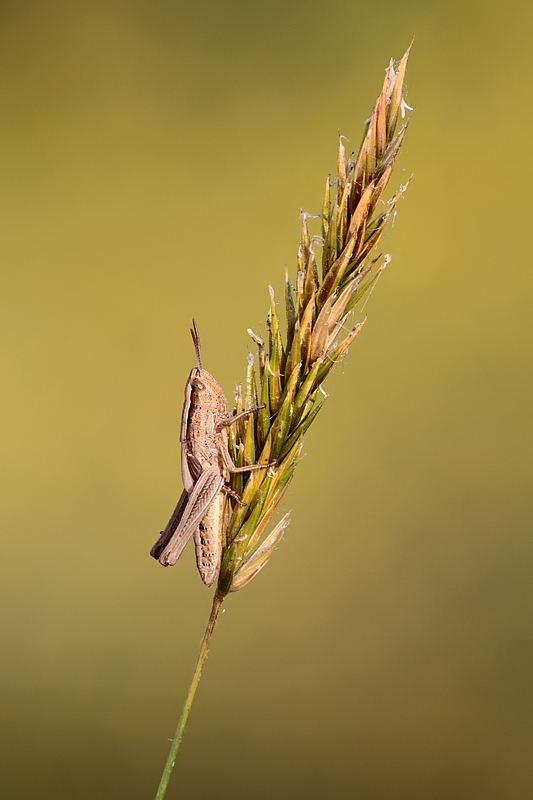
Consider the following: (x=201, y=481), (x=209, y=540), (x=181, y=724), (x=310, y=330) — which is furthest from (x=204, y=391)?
(x=181, y=724)

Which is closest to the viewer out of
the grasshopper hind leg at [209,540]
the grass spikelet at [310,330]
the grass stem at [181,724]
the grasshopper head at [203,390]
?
the grass stem at [181,724]

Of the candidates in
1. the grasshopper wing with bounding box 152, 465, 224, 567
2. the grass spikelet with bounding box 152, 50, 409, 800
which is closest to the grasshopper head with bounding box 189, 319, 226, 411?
the grasshopper wing with bounding box 152, 465, 224, 567

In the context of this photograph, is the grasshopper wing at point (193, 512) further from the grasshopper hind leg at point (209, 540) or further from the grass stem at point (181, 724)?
the grass stem at point (181, 724)

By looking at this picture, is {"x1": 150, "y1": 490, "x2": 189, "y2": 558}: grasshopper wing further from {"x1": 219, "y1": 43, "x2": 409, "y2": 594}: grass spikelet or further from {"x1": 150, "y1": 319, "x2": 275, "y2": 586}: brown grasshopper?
{"x1": 219, "y1": 43, "x2": 409, "y2": 594}: grass spikelet

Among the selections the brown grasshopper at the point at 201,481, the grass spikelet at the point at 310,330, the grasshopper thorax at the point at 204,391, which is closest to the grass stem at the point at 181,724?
the grass spikelet at the point at 310,330

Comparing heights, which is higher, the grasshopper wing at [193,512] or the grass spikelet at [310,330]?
the grass spikelet at [310,330]

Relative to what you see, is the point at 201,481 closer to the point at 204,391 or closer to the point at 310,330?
the point at 204,391

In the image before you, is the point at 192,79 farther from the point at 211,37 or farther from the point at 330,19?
the point at 330,19

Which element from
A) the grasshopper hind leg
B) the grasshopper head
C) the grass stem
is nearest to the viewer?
the grass stem
